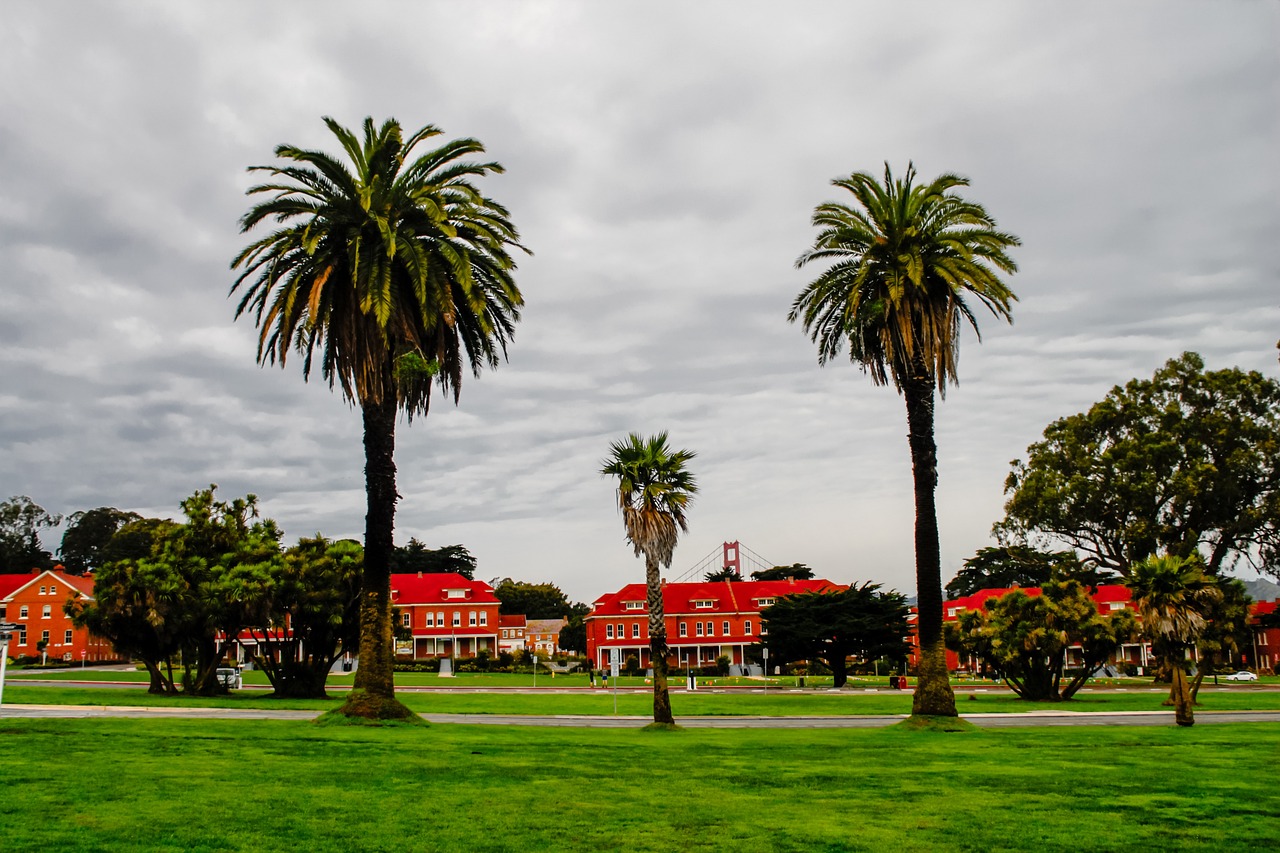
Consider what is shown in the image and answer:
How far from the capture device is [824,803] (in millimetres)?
15352

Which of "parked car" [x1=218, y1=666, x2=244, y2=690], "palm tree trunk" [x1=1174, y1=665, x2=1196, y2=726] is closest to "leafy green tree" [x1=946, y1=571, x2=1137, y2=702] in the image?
"palm tree trunk" [x1=1174, y1=665, x2=1196, y2=726]

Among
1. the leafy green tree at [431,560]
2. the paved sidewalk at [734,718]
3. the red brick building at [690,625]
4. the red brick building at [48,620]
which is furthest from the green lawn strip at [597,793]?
the leafy green tree at [431,560]

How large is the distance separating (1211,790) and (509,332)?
2316cm

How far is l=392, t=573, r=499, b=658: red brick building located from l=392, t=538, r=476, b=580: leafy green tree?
2999 centimetres

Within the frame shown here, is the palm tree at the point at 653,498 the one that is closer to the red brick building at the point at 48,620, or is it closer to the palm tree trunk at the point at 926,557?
the palm tree trunk at the point at 926,557

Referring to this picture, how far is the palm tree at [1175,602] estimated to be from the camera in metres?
33.4

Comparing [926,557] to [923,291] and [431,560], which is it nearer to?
[923,291]

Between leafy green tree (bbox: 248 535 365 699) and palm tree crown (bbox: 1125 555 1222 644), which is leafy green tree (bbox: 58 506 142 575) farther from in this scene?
palm tree crown (bbox: 1125 555 1222 644)

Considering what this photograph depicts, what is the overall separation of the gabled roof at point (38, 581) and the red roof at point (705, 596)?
57.4 metres

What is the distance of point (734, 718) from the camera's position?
39.6 m

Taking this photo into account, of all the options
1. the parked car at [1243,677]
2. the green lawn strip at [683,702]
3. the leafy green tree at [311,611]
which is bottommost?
the parked car at [1243,677]

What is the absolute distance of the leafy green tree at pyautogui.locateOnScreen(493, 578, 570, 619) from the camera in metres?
164

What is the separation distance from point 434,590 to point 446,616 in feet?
11.2

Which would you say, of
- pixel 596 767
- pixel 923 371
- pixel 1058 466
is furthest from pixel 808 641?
pixel 596 767
